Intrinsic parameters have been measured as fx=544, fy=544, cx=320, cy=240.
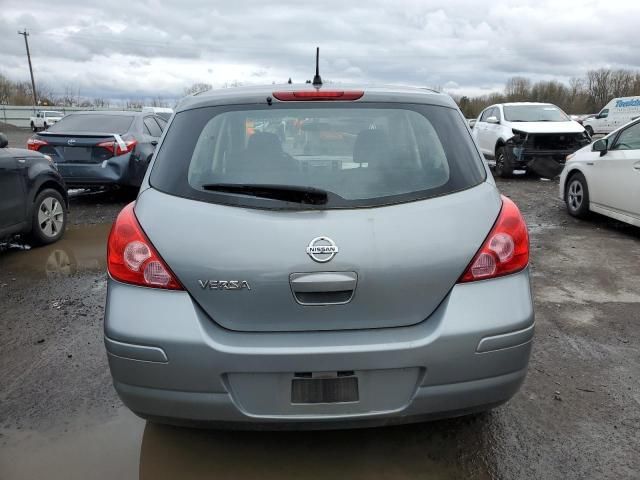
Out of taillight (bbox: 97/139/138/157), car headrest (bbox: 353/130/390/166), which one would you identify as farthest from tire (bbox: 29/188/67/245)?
car headrest (bbox: 353/130/390/166)

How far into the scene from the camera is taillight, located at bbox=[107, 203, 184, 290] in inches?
85.8

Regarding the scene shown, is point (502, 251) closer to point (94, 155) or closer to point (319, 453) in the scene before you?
point (319, 453)

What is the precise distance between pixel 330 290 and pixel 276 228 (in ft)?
1.06

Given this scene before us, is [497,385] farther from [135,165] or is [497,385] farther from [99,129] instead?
[99,129]

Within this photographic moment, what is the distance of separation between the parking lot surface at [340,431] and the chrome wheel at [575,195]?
359 cm

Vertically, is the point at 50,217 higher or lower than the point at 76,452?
lower

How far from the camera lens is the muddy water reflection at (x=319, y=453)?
2461mm

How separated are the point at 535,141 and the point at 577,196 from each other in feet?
15.0

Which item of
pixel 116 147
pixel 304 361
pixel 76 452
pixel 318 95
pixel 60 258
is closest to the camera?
pixel 304 361

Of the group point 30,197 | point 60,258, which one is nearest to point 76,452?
point 60,258

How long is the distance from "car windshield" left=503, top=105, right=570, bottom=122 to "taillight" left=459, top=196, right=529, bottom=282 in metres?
12.0

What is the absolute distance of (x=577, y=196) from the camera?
26.5 ft

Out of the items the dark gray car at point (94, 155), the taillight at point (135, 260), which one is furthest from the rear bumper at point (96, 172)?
the taillight at point (135, 260)

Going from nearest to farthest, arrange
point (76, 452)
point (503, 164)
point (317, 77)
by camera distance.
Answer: point (76, 452), point (317, 77), point (503, 164)
